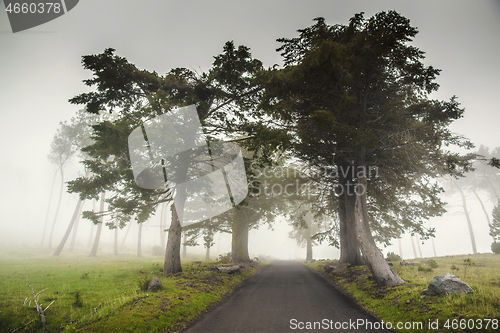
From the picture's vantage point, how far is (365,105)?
1027 cm

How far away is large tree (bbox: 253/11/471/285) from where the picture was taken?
27.9ft

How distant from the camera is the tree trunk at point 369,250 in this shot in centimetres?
891

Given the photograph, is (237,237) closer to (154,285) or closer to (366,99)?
(154,285)

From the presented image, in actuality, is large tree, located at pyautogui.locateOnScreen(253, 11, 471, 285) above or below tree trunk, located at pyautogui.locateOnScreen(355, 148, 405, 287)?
above

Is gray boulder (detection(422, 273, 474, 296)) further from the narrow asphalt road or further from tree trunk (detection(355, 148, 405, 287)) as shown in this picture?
the narrow asphalt road

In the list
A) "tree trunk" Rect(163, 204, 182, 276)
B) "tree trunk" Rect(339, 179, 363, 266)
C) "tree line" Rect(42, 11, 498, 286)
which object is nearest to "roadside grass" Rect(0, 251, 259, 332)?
"tree trunk" Rect(163, 204, 182, 276)

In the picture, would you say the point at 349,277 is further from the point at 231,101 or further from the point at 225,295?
the point at 231,101

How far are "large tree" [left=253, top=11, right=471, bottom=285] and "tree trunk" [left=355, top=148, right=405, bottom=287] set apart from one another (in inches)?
1.6

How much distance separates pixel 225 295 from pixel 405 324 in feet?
22.1

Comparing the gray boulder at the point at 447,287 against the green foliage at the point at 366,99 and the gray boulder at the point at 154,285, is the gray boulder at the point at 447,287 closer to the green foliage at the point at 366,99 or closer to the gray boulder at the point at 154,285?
the green foliage at the point at 366,99

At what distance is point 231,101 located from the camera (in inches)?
512

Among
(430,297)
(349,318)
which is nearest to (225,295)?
(349,318)

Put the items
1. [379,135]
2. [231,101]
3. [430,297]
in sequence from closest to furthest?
[430,297]
[379,135]
[231,101]

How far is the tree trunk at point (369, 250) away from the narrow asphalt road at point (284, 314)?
1.96m
